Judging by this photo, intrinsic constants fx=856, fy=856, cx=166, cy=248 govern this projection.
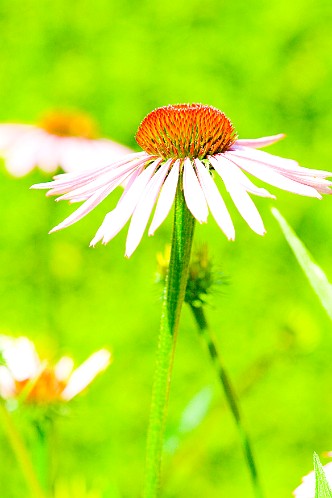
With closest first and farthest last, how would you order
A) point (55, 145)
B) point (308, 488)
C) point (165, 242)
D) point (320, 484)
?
point (320, 484) < point (308, 488) < point (55, 145) < point (165, 242)

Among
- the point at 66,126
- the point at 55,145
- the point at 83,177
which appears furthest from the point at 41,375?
the point at 66,126

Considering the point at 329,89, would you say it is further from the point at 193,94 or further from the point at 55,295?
the point at 55,295

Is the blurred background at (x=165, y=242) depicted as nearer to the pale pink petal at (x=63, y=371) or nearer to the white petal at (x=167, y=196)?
the pale pink petal at (x=63, y=371)

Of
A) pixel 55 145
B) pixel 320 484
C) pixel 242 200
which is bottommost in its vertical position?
pixel 320 484

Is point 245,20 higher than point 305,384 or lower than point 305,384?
higher

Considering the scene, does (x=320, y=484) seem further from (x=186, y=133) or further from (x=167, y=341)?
(x=186, y=133)

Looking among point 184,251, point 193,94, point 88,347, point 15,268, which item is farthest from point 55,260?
point 184,251

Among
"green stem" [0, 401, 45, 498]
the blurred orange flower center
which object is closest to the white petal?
"green stem" [0, 401, 45, 498]
